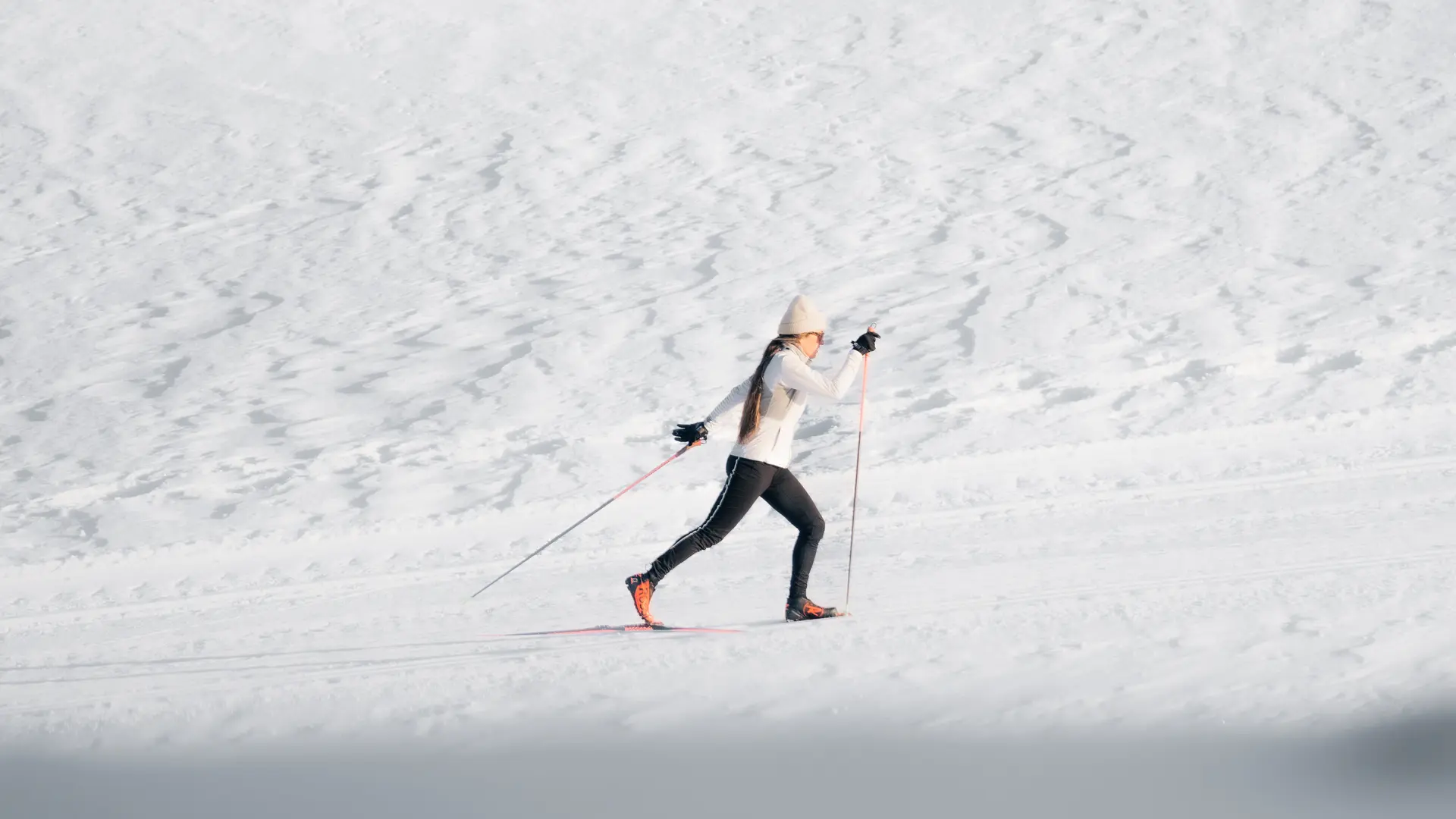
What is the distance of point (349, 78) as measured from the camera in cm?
1534

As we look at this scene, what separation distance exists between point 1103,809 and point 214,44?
639 inches

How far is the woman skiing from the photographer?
15.6 ft

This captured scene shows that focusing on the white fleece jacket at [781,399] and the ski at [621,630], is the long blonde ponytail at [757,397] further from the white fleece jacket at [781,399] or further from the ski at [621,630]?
the ski at [621,630]

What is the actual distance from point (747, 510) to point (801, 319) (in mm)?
773

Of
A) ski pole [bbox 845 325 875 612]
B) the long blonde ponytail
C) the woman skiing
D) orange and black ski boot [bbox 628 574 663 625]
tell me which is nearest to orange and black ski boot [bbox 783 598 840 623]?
the woman skiing

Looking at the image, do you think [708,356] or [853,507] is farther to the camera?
[708,356]

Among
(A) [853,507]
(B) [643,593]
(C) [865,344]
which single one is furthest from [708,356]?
(C) [865,344]

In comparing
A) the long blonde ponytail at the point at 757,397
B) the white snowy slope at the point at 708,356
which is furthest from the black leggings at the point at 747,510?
the white snowy slope at the point at 708,356

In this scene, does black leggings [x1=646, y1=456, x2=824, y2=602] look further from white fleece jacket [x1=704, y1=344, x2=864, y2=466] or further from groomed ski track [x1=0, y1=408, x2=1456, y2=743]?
groomed ski track [x1=0, y1=408, x2=1456, y2=743]

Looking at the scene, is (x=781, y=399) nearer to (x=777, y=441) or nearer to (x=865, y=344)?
(x=777, y=441)

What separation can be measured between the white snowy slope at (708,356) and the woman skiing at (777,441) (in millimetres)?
244

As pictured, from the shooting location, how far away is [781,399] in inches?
191

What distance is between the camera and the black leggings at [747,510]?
4.87 metres

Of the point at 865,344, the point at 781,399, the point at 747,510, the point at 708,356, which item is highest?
the point at 865,344
